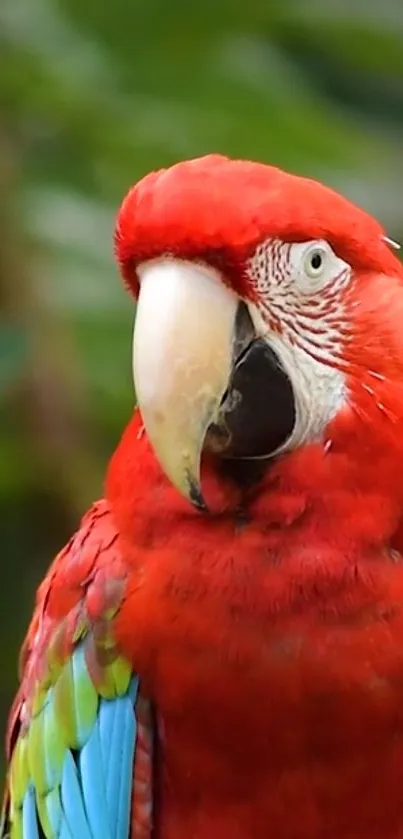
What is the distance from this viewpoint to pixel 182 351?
2.62 feet

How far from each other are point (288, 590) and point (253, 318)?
0.53 feet

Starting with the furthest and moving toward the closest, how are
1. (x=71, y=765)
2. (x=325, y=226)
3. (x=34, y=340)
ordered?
(x=34, y=340), (x=71, y=765), (x=325, y=226)

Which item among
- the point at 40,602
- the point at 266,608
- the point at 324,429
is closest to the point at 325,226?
the point at 324,429

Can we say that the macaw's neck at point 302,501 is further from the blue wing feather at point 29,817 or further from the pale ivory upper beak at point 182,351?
the blue wing feather at point 29,817

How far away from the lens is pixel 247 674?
0.88 metres

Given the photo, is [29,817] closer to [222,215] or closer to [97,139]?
[222,215]

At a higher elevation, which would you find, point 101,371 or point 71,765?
point 101,371

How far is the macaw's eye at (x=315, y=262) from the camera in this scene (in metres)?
0.85

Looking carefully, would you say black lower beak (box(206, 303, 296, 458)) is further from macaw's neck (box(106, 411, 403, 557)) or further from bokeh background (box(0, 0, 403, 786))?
bokeh background (box(0, 0, 403, 786))

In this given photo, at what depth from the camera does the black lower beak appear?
0.83 metres

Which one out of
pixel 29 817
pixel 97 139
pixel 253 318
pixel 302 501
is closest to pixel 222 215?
pixel 253 318

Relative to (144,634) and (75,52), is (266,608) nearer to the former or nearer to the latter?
(144,634)

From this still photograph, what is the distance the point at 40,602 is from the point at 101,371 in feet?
1.22

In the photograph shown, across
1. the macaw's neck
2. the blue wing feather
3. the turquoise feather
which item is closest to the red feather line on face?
the macaw's neck
